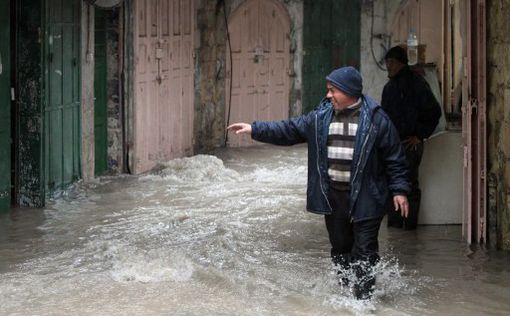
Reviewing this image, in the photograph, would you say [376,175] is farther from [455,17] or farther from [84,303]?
[455,17]

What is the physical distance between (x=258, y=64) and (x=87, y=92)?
561 cm

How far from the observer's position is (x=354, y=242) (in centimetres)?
777

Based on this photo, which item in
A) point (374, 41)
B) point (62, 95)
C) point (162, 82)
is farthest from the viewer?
point (374, 41)

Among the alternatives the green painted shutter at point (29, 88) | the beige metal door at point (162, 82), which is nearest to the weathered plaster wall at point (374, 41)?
the beige metal door at point (162, 82)

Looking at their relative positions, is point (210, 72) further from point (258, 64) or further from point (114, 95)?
point (114, 95)

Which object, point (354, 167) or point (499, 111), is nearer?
point (354, 167)

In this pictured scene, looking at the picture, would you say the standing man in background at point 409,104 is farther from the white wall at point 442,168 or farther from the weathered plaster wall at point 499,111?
the weathered plaster wall at point 499,111

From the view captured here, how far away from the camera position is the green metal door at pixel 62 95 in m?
11.9

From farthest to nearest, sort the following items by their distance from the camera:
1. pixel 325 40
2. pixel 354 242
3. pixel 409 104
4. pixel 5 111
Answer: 1. pixel 325 40
2. pixel 5 111
3. pixel 409 104
4. pixel 354 242

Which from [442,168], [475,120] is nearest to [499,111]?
[475,120]

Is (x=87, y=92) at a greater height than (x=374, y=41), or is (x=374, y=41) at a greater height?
(x=374, y=41)

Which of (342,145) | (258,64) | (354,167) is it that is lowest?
(354,167)

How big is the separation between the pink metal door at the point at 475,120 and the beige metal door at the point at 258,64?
8.33 meters

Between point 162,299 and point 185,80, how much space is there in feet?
27.7
